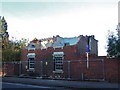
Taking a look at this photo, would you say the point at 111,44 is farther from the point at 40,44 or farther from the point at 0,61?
the point at 0,61

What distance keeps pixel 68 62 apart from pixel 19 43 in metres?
17.0

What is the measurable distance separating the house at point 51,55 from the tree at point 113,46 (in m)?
2.18

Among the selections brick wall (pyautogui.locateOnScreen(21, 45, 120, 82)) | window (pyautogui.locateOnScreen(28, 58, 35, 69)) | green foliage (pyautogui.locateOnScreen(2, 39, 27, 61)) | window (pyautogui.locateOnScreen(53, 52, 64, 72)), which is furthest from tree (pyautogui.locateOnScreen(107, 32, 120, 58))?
green foliage (pyautogui.locateOnScreen(2, 39, 27, 61))

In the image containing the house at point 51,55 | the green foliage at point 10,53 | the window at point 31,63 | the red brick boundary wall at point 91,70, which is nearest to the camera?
the red brick boundary wall at point 91,70

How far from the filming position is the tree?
19.0 metres

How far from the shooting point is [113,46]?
19422 mm

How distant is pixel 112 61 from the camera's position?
1797 centimetres

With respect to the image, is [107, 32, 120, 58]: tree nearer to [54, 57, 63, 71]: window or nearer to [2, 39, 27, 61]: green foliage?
[54, 57, 63, 71]: window

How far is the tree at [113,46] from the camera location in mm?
19031

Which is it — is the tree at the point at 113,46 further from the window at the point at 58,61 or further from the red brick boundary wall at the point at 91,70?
the window at the point at 58,61

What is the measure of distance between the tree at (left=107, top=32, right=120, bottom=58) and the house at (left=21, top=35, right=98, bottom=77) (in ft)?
7.16

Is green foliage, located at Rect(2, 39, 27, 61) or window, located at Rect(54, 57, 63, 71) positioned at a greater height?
green foliage, located at Rect(2, 39, 27, 61)

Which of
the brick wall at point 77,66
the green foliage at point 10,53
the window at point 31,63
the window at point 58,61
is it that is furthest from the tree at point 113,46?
the green foliage at point 10,53

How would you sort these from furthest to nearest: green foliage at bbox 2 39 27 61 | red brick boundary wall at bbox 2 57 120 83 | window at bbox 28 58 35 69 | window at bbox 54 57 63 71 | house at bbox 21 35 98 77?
green foliage at bbox 2 39 27 61
window at bbox 28 58 35 69
window at bbox 54 57 63 71
house at bbox 21 35 98 77
red brick boundary wall at bbox 2 57 120 83
